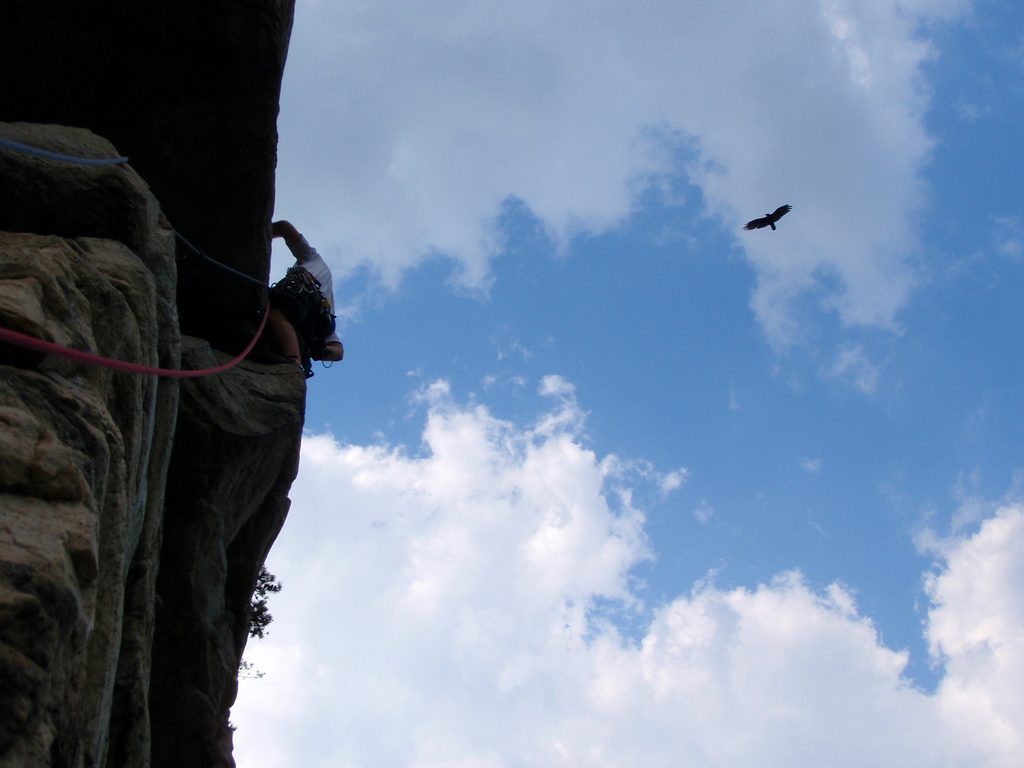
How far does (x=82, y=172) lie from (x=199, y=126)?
2.36 m

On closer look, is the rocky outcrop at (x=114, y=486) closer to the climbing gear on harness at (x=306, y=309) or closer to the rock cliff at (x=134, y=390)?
the rock cliff at (x=134, y=390)

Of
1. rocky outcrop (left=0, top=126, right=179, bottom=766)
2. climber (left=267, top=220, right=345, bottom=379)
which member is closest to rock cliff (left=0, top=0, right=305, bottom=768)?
rocky outcrop (left=0, top=126, right=179, bottom=766)

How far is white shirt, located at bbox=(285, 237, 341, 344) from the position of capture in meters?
9.23

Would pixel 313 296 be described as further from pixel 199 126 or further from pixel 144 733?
pixel 144 733

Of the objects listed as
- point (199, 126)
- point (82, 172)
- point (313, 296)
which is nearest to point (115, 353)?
point (82, 172)

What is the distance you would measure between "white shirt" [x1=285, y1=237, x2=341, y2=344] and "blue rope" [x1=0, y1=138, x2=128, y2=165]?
3.57 metres

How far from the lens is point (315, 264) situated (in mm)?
9273

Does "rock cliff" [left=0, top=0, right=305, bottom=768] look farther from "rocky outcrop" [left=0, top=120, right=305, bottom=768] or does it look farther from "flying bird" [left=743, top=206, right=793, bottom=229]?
"flying bird" [left=743, top=206, right=793, bottom=229]

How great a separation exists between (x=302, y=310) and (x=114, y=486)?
15.2ft

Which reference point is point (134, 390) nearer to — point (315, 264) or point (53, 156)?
point (53, 156)

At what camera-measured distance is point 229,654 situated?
24.7 ft

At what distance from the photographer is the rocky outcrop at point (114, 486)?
3322 mm

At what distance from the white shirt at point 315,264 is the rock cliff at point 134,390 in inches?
30.5

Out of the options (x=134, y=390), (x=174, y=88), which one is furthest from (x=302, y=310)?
(x=134, y=390)
